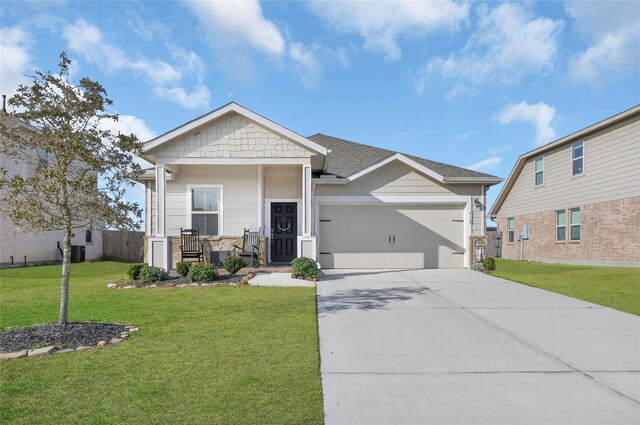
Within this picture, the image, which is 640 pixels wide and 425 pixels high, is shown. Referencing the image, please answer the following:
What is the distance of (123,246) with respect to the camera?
21000 millimetres

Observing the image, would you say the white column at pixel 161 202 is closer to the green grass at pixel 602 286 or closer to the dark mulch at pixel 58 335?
the dark mulch at pixel 58 335

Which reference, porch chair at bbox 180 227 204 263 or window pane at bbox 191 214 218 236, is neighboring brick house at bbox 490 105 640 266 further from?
porch chair at bbox 180 227 204 263

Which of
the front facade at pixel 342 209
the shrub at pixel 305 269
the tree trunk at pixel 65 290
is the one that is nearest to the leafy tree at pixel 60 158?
the tree trunk at pixel 65 290

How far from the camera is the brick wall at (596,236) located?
14023mm

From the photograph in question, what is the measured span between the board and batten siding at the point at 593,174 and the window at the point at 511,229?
5.29 feet

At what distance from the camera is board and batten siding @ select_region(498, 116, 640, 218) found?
14031mm

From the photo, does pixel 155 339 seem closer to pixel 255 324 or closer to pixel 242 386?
pixel 255 324

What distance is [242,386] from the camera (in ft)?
10.9

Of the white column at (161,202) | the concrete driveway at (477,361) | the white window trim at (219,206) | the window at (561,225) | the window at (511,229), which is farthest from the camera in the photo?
the window at (511,229)

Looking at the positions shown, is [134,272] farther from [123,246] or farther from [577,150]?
[577,150]

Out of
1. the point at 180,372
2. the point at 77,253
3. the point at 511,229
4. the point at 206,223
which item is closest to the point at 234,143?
the point at 206,223

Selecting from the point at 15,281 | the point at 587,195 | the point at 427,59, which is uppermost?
the point at 427,59

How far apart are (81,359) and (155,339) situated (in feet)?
2.75

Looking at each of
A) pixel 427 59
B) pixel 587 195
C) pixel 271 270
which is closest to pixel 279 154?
pixel 271 270
